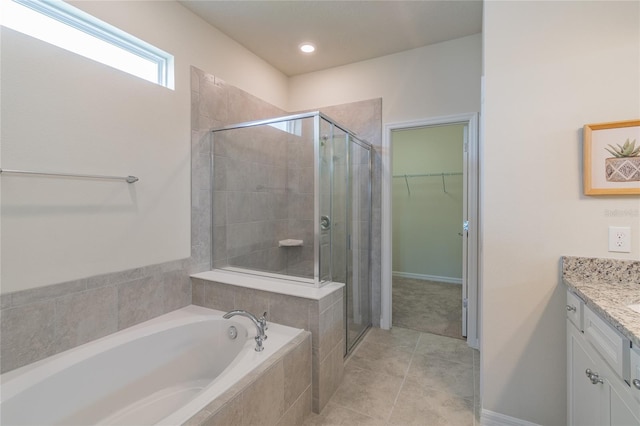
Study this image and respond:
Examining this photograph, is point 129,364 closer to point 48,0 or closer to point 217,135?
point 217,135

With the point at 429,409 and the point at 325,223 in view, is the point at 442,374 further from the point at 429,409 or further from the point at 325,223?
the point at 325,223

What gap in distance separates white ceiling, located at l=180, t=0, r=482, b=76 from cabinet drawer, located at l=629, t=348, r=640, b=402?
91.6 inches

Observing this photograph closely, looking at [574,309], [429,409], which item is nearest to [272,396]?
[429,409]

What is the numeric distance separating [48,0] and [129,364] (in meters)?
2.05

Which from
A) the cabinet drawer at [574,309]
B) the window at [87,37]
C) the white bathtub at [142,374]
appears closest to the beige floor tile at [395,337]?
the white bathtub at [142,374]

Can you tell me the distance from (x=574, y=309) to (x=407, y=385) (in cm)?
120

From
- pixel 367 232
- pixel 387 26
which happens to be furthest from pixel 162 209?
pixel 387 26

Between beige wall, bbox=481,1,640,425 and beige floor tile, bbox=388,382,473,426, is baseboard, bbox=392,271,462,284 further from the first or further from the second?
beige wall, bbox=481,1,640,425

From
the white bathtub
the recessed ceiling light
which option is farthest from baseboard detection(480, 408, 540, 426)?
the recessed ceiling light

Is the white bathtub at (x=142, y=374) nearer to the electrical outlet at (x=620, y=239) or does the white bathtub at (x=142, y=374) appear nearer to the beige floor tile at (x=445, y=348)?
the beige floor tile at (x=445, y=348)

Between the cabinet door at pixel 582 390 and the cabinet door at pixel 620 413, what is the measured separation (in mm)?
50

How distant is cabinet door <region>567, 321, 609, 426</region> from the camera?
1.06 meters

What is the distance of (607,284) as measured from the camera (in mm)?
1347

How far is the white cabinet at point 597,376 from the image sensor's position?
0.90 m
